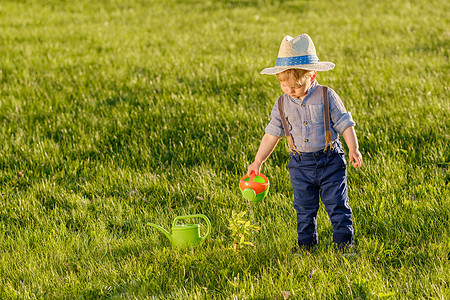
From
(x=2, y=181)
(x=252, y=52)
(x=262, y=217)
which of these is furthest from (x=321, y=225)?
→ (x=252, y=52)

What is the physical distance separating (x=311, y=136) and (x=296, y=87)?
43 cm

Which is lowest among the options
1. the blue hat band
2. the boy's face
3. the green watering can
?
the green watering can

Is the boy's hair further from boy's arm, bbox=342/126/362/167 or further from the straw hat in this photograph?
boy's arm, bbox=342/126/362/167

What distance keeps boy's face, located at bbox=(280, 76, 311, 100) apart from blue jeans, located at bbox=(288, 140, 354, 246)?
510mm

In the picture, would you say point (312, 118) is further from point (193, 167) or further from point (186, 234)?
point (193, 167)

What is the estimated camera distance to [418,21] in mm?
12461

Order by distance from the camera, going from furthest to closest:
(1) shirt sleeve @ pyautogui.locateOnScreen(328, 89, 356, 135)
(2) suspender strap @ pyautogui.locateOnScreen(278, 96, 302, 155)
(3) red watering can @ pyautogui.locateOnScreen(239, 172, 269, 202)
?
(3) red watering can @ pyautogui.locateOnScreen(239, 172, 269, 202) < (2) suspender strap @ pyautogui.locateOnScreen(278, 96, 302, 155) < (1) shirt sleeve @ pyautogui.locateOnScreen(328, 89, 356, 135)

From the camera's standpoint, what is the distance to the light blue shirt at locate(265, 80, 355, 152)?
11.9 feet

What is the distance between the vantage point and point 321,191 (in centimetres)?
380

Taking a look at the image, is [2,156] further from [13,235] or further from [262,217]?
[262,217]

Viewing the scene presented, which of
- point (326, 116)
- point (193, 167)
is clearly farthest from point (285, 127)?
point (193, 167)

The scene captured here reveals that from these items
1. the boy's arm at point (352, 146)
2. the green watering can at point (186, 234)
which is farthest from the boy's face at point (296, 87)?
the green watering can at point (186, 234)

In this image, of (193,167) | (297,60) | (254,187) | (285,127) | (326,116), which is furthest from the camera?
(193,167)

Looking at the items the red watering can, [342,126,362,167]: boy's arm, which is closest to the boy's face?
[342,126,362,167]: boy's arm
